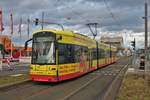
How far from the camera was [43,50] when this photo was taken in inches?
752

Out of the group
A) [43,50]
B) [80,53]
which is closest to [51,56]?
[43,50]

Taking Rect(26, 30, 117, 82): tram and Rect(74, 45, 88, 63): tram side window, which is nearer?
Rect(26, 30, 117, 82): tram

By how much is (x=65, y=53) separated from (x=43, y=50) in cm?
177

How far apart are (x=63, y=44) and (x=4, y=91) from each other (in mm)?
5518

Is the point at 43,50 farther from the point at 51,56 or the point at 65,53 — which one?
the point at 65,53

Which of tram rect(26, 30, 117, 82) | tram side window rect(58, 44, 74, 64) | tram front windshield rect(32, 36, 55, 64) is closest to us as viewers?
tram rect(26, 30, 117, 82)

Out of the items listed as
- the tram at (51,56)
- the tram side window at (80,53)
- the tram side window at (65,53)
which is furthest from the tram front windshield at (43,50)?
the tram side window at (80,53)

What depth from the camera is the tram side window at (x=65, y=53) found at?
19.5 m

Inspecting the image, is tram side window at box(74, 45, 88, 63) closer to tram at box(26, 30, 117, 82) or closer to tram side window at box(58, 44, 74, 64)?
tram side window at box(58, 44, 74, 64)

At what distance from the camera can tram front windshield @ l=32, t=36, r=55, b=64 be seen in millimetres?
18875

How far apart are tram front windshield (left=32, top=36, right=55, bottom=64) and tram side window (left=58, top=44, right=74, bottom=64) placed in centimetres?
57

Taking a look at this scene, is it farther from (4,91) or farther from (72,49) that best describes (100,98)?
(72,49)

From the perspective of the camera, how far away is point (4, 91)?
16.0 meters

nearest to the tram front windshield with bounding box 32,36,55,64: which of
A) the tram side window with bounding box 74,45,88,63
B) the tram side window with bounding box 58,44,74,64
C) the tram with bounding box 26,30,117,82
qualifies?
the tram with bounding box 26,30,117,82
